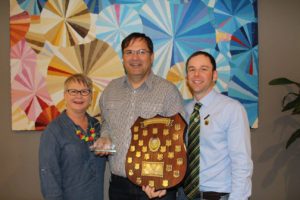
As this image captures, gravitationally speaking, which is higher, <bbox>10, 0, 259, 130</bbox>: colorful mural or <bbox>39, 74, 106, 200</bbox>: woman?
<bbox>10, 0, 259, 130</bbox>: colorful mural

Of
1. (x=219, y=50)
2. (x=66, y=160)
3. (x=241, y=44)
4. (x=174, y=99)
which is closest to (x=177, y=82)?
(x=219, y=50)

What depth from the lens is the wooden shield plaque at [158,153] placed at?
1629 millimetres

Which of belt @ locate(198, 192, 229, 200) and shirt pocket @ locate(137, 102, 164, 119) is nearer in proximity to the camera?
belt @ locate(198, 192, 229, 200)

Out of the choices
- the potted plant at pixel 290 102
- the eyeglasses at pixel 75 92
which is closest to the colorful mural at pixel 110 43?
the potted plant at pixel 290 102

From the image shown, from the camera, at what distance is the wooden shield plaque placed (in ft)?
5.34

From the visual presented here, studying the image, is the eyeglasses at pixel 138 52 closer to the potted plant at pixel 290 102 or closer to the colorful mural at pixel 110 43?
the colorful mural at pixel 110 43

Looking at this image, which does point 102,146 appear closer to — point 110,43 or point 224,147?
point 224,147

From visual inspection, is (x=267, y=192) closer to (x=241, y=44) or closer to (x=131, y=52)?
(x=241, y=44)

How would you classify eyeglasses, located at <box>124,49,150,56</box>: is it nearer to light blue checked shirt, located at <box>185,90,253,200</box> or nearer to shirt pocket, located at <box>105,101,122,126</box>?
shirt pocket, located at <box>105,101,122,126</box>

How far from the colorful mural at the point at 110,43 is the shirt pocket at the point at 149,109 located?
3.52 ft

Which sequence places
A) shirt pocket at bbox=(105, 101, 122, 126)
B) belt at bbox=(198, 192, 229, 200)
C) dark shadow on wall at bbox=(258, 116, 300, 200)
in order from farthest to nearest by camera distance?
dark shadow on wall at bbox=(258, 116, 300, 200) → shirt pocket at bbox=(105, 101, 122, 126) → belt at bbox=(198, 192, 229, 200)

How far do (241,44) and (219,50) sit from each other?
23cm

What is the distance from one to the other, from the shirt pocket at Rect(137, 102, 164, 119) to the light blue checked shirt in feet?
0.91

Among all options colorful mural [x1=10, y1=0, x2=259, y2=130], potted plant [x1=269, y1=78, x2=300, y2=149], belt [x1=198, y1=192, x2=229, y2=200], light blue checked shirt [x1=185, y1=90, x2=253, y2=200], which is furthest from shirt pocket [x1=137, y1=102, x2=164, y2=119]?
potted plant [x1=269, y1=78, x2=300, y2=149]
